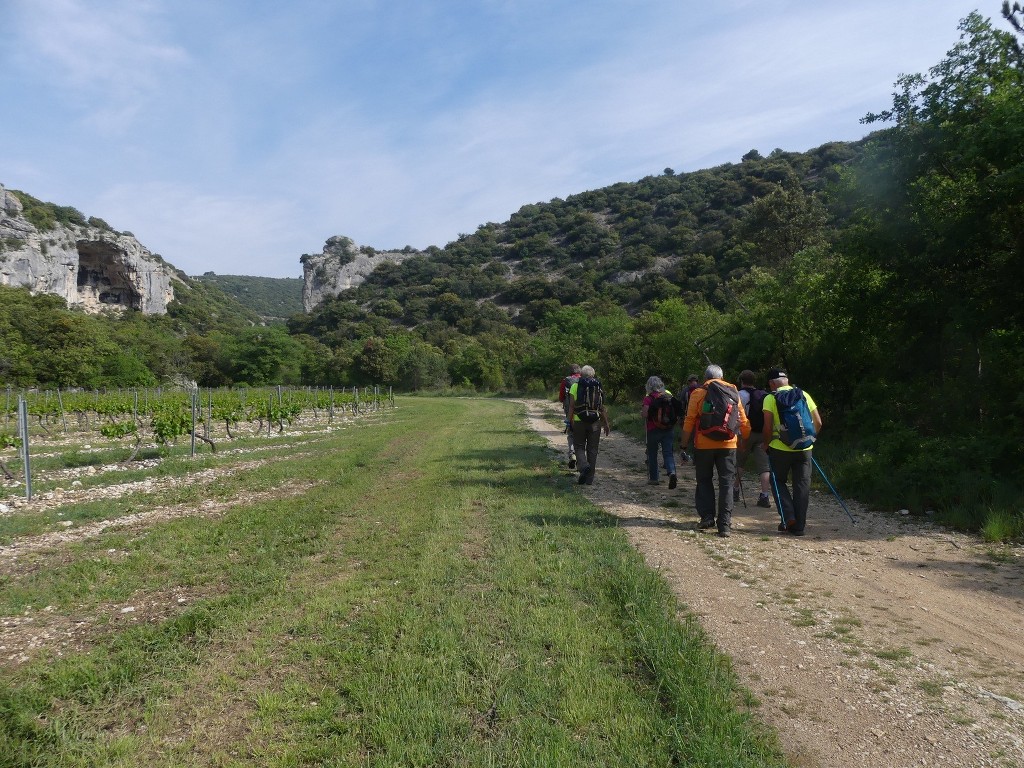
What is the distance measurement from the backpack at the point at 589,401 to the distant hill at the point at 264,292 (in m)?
152

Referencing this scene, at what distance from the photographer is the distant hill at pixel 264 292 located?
526 ft

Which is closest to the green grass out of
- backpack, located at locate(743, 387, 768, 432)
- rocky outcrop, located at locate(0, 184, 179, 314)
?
backpack, located at locate(743, 387, 768, 432)

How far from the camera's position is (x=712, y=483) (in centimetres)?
682

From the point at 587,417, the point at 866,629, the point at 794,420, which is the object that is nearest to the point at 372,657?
the point at 866,629

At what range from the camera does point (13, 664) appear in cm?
367

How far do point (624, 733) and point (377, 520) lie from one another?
4.88 metres

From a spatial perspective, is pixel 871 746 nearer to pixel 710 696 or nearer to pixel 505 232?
pixel 710 696

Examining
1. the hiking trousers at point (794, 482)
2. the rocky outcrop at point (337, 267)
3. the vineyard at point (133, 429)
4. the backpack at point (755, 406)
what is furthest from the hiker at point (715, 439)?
the rocky outcrop at point (337, 267)

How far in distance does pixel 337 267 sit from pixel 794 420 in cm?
14477

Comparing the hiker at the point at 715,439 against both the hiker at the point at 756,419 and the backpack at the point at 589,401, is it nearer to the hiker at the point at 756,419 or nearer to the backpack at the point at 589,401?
the hiker at the point at 756,419

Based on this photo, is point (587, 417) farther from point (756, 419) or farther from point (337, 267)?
point (337, 267)

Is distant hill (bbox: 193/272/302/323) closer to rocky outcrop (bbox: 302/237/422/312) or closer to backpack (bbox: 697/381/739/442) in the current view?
rocky outcrop (bbox: 302/237/422/312)

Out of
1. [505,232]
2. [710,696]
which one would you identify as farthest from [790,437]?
[505,232]

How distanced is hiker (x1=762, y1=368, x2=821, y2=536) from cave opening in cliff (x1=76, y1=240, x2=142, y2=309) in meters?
116
